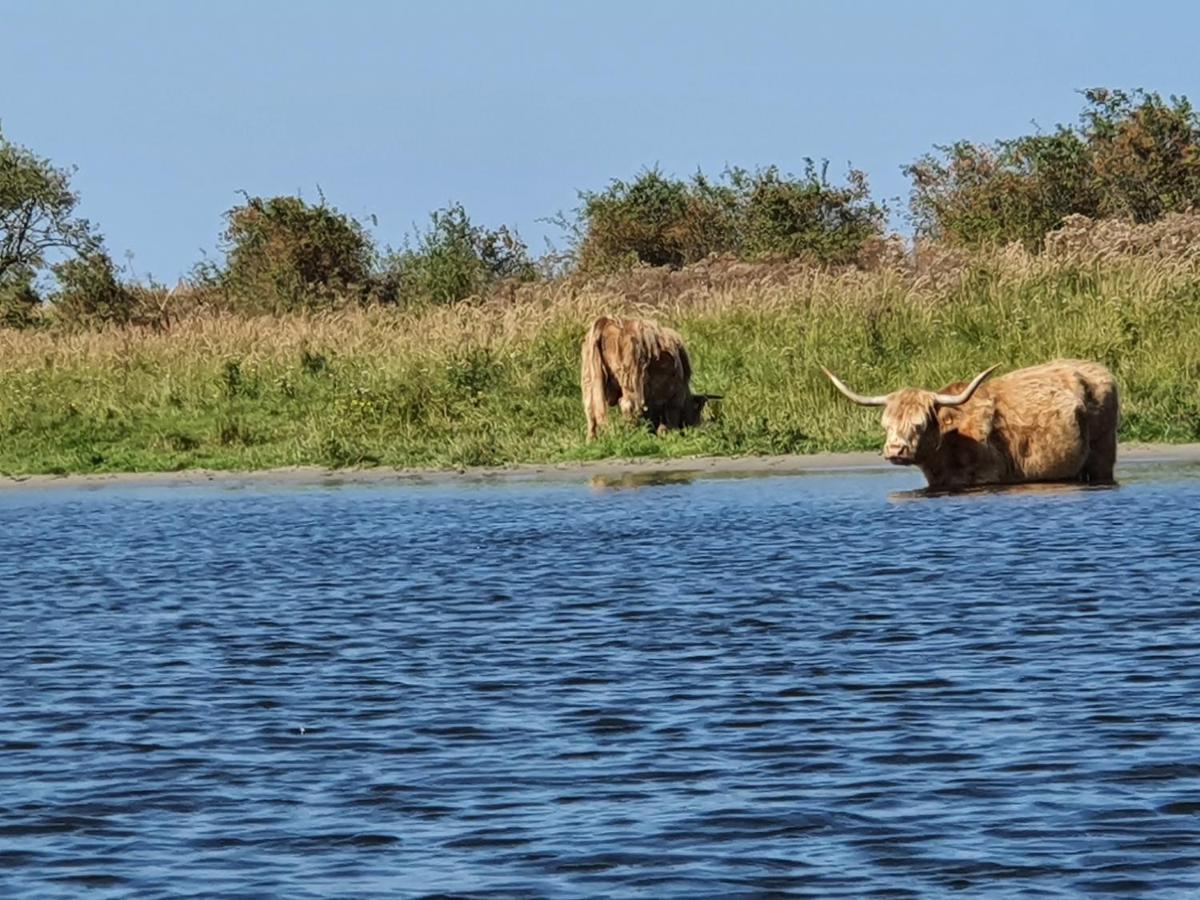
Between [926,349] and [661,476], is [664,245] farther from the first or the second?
[661,476]

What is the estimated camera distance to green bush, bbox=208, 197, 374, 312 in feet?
143

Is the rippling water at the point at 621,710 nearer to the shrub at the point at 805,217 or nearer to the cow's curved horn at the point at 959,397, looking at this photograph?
the cow's curved horn at the point at 959,397

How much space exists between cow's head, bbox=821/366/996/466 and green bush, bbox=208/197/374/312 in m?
25.7

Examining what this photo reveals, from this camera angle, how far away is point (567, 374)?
2509 cm

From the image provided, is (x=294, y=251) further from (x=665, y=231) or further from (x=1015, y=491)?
(x=1015, y=491)

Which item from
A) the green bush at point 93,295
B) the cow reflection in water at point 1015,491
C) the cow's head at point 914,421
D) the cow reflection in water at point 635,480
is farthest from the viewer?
the green bush at point 93,295

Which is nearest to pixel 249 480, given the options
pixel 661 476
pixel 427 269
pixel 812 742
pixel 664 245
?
pixel 661 476

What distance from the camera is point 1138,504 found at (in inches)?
665

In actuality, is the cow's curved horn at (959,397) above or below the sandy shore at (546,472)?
above

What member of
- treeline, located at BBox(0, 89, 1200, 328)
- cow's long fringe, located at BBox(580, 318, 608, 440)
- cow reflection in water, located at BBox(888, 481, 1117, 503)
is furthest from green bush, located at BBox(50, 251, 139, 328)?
cow reflection in water, located at BBox(888, 481, 1117, 503)

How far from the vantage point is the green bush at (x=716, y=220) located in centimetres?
4584

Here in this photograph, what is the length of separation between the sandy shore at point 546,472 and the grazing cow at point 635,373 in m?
0.78

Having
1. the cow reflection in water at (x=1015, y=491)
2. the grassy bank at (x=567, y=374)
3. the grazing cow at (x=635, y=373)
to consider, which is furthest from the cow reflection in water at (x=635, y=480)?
the cow reflection in water at (x=1015, y=491)

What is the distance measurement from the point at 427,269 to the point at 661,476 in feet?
80.3
